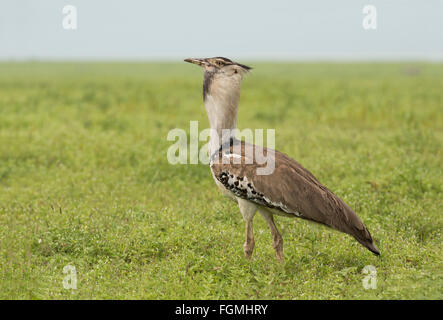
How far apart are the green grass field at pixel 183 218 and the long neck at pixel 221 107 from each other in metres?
1.17

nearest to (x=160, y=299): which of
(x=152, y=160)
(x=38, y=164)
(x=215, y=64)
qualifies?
(x=215, y=64)

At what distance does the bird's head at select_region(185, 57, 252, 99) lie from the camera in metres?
5.18

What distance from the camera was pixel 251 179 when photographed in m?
4.95

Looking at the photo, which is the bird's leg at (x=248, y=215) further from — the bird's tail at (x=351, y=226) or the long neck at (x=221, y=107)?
the bird's tail at (x=351, y=226)

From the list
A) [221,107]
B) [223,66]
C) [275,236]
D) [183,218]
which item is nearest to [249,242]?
[275,236]

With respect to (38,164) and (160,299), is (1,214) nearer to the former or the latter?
(38,164)

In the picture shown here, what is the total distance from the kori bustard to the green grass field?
380 millimetres

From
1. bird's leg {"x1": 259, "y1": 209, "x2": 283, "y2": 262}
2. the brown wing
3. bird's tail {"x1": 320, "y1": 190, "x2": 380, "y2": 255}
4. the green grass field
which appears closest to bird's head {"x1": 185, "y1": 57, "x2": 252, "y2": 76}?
the brown wing

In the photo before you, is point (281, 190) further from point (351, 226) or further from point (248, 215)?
point (351, 226)

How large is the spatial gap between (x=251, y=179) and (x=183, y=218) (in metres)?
1.87

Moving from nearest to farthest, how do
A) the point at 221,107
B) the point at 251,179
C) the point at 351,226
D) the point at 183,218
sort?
the point at 251,179 < the point at 351,226 < the point at 221,107 < the point at 183,218

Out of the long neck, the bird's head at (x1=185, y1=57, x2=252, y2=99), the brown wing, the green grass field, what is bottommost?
the green grass field

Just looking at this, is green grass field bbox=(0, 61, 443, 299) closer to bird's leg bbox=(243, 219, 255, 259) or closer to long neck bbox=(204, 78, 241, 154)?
bird's leg bbox=(243, 219, 255, 259)

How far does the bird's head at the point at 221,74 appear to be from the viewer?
518cm
